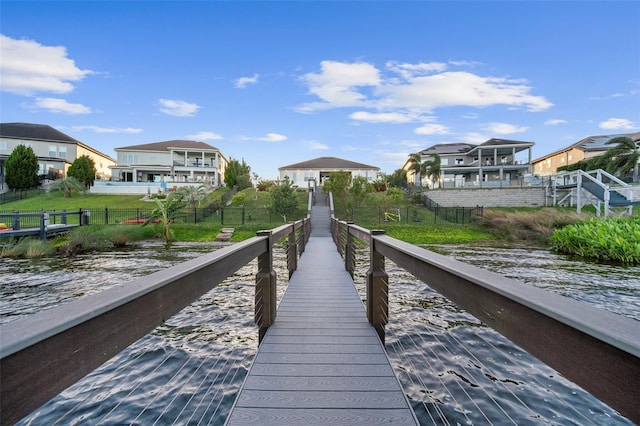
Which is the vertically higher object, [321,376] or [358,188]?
[358,188]

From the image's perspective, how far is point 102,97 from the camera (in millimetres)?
28812

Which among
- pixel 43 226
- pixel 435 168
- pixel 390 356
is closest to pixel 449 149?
pixel 435 168

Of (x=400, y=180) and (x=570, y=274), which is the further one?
(x=400, y=180)

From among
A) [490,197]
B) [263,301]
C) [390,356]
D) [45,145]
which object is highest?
[45,145]

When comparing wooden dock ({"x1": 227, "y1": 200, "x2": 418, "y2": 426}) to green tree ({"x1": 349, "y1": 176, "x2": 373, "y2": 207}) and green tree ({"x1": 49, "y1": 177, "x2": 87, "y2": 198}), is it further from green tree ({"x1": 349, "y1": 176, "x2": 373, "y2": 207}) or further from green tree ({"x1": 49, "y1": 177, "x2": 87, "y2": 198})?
green tree ({"x1": 49, "y1": 177, "x2": 87, "y2": 198})

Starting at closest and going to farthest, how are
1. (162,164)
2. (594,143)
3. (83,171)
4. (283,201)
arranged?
(283,201) < (83,171) < (594,143) < (162,164)

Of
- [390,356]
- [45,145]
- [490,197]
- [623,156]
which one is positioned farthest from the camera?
[45,145]

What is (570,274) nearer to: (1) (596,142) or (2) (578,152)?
(2) (578,152)

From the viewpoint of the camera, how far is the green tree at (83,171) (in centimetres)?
3916

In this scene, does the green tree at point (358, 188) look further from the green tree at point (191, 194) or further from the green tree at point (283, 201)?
the green tree at point (191, 194)

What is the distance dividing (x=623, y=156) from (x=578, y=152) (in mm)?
18730

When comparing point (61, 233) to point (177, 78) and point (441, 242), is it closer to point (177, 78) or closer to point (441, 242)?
point (177, 78)

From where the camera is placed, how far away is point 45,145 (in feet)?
145

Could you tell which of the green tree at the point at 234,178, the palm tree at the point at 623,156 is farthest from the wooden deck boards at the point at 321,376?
the green tree at the point at 234,178
